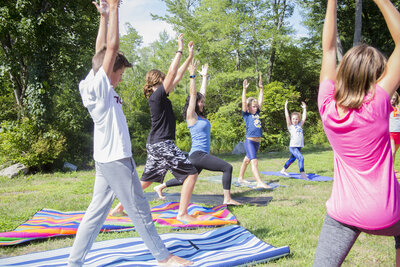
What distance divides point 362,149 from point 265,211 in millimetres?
3451

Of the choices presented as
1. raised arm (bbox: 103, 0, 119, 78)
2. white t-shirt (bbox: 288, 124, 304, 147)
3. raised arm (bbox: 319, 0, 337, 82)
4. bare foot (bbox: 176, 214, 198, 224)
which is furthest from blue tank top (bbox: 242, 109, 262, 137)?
raised arm (bbox: 319, 0, 337, 82)

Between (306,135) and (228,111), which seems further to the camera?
(306,135)

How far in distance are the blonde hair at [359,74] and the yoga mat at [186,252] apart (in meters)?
1.92

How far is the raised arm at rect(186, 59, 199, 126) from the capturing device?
471 cm

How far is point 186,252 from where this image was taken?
3.25 meters

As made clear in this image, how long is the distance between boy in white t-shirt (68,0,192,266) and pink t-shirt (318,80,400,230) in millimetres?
1582

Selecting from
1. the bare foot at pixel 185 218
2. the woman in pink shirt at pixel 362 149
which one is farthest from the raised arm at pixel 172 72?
the woman in pink shirt at pixel 362 149

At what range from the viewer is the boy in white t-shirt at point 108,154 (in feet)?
8.00

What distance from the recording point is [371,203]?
1644 millimetres

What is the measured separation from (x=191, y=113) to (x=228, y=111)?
11.9m

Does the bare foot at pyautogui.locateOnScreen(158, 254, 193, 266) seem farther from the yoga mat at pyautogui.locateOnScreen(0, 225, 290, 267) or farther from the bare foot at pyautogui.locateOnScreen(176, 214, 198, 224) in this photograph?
the bare foot at pyautogui.locateOnScreen(176, 214, 198, 224)

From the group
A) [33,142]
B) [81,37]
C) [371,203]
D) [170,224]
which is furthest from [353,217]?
[81,37]

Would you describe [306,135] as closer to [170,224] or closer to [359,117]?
[170,224]

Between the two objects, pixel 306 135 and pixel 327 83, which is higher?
pixel 327 83
